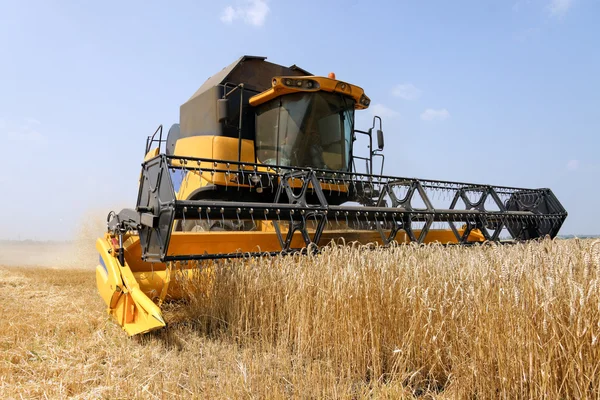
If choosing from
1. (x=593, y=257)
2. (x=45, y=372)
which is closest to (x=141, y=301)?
(x=45, y=372)

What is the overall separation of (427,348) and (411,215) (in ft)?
7.71

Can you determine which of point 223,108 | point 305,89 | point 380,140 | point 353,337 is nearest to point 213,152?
point 223,108

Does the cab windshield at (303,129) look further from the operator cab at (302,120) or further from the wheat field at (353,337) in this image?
the wheat field at (353,337)

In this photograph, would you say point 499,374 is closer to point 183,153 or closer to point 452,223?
point 452,223

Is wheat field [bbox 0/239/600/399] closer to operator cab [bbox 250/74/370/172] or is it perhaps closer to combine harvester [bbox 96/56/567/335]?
combine harvester [bbox 96/56/567/335]

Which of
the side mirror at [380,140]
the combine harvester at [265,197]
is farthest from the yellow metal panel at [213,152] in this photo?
the side mirror at [380,140]

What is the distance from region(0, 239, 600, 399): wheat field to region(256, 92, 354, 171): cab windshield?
2.09 metres

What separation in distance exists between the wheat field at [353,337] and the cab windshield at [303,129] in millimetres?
2093

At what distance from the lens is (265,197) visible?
491 centimetres

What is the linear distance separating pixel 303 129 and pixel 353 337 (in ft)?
10.5

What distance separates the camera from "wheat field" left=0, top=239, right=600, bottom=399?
1.42 meters

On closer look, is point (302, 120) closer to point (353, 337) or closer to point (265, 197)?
point (265, 197)

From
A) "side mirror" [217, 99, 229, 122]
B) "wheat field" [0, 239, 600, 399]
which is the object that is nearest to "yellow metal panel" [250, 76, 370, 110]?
"side mirror" [217, 99, 229, 122]

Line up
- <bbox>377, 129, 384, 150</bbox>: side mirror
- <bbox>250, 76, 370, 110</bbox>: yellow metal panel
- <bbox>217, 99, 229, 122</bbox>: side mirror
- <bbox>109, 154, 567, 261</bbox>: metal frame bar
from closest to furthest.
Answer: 1. <bbox>109, 154, 567, 261</bbox>: metal frame bar
2. <bbox>217, 99, 229, 122</bbox>: side mirror
3. <bbox>250, 76, 370, 110</bbox>: yellow metal panel
4. <bbox>377, 129, 384, 150</bbox>: side mirror
